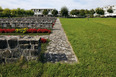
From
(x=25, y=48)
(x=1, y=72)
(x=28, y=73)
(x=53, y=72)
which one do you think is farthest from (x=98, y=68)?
(x=1, y=72)

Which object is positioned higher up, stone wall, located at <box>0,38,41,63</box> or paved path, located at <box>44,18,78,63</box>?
stone wall, located at <box>0,38,41,63</box>

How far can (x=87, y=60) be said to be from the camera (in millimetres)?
4258

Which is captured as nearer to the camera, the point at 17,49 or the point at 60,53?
the point at 17,49

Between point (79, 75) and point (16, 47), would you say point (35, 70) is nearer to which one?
point (16, 47)

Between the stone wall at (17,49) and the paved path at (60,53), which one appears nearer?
the stone wall at (17,49)

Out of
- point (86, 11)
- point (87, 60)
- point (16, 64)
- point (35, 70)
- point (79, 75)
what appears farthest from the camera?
point (86, 11)

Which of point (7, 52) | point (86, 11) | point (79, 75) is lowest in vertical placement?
point (79, 75)

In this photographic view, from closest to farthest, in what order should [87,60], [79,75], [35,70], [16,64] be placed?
1. [79,75]
2. [35,70]
3. [16,64]
4. [87,60]

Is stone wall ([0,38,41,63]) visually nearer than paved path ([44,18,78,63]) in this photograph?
Yes

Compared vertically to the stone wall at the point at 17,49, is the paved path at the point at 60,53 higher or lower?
lower

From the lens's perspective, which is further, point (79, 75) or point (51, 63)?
point (51, 63)

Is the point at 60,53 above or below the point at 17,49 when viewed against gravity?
below

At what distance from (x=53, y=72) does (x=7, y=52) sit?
7.39ft

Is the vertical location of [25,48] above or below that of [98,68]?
above
